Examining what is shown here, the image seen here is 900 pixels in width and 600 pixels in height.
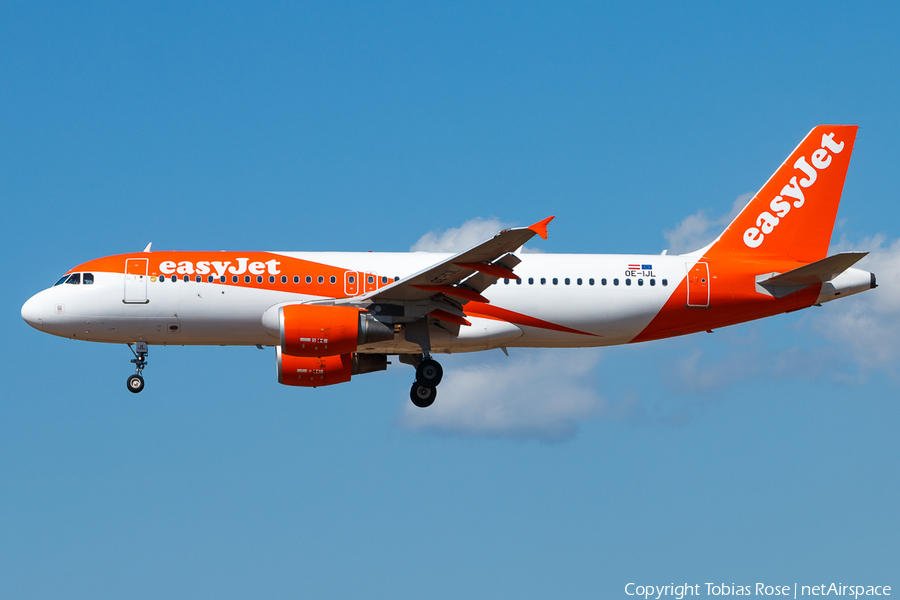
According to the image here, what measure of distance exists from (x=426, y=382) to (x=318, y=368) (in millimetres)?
3318

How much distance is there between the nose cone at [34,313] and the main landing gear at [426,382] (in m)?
10.7

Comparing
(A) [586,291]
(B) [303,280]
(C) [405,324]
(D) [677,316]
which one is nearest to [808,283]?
(D) [677,316]

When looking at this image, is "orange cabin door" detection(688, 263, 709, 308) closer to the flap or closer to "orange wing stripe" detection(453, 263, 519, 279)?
the flap

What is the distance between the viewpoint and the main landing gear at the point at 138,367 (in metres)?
30.8

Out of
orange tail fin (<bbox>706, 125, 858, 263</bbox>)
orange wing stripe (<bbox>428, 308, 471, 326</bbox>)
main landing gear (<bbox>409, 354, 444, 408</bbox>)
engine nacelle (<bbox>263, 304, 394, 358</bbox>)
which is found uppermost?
orange tail fin (<bbox>706, 125, 858, 263</bbox>)

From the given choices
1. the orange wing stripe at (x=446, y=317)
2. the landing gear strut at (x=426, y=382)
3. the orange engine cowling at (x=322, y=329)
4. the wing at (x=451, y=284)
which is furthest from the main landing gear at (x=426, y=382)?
the orange engine cowling at (x=322, y=329)

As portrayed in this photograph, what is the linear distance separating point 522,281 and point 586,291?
1.90 meters

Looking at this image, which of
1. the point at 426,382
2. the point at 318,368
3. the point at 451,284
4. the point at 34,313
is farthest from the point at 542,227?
the point at 34,313

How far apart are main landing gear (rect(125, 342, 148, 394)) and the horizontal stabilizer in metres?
18.1

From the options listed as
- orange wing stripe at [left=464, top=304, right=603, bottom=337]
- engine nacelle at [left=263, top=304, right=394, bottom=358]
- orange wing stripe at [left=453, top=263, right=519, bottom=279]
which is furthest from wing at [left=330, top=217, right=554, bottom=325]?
orange wing stripe at [left=464, top=304, right=603, bottom=337]

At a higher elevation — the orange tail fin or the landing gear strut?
the orange tail fin

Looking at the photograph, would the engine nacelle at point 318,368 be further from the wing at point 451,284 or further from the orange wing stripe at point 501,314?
the orange wing stripe at point 501,314

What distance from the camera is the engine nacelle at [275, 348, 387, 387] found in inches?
1242

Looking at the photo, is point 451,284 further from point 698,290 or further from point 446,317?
point 698,290
